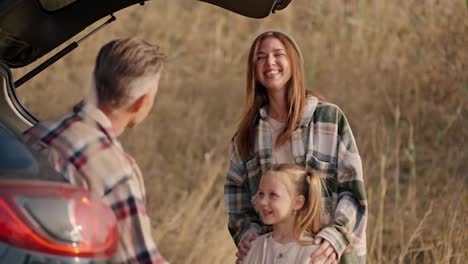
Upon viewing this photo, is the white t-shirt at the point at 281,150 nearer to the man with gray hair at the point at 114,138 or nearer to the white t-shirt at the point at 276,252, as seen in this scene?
the white t-shirt at the point at 276,252

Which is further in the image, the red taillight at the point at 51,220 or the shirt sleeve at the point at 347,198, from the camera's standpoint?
the shirt sleeve at the point at 347,198

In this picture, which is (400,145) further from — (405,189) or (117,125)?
(117,125)

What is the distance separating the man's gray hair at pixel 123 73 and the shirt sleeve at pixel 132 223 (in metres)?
0.26

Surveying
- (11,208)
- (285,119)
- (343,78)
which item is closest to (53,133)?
(11,208)

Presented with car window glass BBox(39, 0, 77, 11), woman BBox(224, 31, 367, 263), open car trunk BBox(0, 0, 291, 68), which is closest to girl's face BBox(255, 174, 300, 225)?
woman BBox(224, 31, 367, 263)

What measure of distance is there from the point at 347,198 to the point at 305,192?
0.17m

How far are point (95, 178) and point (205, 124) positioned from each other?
20.9 feet

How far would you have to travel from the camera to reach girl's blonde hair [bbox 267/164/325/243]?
15.0 ft

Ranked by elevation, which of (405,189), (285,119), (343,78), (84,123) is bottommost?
(405,189)

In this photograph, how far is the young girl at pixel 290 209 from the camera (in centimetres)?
456

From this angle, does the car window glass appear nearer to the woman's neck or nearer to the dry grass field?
the woman's neck

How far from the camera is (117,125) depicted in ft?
11.5

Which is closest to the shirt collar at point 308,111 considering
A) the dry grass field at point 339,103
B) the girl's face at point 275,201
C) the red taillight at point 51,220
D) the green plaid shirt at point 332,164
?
the green plaid shirt at point 332,164

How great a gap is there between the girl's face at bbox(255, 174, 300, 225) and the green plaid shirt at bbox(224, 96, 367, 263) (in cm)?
15
